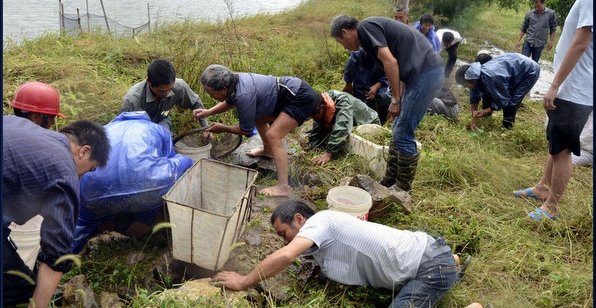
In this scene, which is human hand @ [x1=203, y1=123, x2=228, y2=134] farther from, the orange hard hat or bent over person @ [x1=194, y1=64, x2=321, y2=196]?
the orange hard hat

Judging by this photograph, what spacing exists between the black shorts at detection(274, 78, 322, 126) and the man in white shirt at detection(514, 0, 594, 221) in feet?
6.70

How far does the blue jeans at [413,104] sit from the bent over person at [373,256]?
4.79 ft

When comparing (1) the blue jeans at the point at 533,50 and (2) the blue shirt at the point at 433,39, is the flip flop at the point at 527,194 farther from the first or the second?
(1) the blue jeans at the point at 533,50

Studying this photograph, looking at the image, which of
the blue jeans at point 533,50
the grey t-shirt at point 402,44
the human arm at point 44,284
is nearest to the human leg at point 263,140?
the grey t-shirt at point 402,44

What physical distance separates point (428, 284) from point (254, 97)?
90.2 inches

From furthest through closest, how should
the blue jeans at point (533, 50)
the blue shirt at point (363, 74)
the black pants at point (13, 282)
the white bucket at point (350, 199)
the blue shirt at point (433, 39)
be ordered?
the blue jeans at point (533, 50) → the blue shirt at point (433, 39) → the blue shirt at point (363, 74) → the white bucket at point (350, 199) → the black pants at point (13, 282)

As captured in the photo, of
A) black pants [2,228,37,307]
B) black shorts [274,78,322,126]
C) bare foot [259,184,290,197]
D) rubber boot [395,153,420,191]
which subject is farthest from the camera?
black shorts [274,78,322,126]

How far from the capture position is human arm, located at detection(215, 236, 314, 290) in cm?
276

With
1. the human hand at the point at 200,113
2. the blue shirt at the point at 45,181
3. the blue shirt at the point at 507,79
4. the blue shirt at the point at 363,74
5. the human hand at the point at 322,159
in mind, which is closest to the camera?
the blue shirt at the point at 45,181

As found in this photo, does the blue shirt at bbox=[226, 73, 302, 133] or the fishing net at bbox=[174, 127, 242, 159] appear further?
the fishing net at bbox=[174, 127, 242, 159]

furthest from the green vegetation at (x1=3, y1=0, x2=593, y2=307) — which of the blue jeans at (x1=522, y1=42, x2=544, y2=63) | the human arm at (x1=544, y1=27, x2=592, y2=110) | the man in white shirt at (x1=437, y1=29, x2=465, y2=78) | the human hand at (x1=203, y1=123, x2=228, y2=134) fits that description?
the blue jeans at (x1=522, y1=42, x2=544, y2=63)

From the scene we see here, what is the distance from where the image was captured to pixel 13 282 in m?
2.55

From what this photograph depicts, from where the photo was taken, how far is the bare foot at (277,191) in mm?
4613

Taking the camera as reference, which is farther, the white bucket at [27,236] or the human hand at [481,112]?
the human hand at [481,112]
